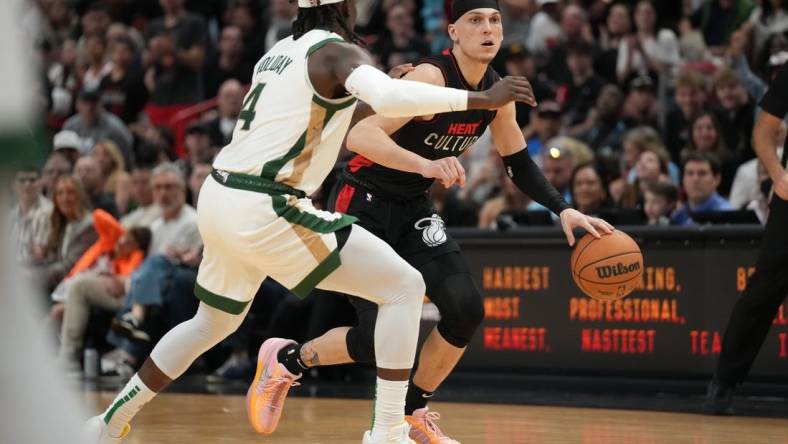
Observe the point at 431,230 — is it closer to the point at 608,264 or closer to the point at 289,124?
the point at 608,264

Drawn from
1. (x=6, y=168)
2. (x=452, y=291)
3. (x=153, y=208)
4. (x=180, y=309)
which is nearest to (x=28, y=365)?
(x=6, y=168)

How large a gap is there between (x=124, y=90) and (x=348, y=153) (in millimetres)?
6230

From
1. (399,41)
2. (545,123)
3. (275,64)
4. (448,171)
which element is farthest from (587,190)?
(275,64)

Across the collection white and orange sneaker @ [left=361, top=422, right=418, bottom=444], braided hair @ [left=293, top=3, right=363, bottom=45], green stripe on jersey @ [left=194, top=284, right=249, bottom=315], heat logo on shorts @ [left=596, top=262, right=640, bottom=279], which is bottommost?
white and orange sneaker @ [left=361, top=422, right=418, bottom=444]

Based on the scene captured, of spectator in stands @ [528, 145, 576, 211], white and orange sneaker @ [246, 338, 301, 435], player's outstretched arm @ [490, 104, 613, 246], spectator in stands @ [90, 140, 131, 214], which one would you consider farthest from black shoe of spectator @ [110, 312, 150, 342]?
player's outstretched arm @ [490, 104, 613, 246]

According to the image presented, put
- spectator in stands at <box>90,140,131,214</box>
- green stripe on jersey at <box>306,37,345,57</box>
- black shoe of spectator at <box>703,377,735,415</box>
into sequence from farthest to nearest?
spectator in stands at <box>90,140,131,214</box> < black shoe of spectator at <box>703,377,735,415</box> < green stripe on jersey at <box>306,37,345,57</box>

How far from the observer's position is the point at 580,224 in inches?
261

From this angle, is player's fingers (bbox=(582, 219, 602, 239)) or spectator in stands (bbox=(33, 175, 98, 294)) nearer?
player's fingers (bbox=(582, 219, 602, 239))

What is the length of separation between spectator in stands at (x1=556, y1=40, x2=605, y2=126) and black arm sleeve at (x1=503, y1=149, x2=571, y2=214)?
7052 mm

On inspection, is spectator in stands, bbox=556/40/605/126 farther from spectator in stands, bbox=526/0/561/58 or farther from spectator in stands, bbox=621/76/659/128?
spectator in stands, bbox=526/0/561/58

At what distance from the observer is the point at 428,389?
6.89 metres

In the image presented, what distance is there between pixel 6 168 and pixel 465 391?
8.42 m

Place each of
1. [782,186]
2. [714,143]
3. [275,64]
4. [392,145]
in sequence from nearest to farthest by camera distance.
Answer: [275,64] < [392,145] < [782,186] < [714,143]

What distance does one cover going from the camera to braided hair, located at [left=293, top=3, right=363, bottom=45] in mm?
5891
